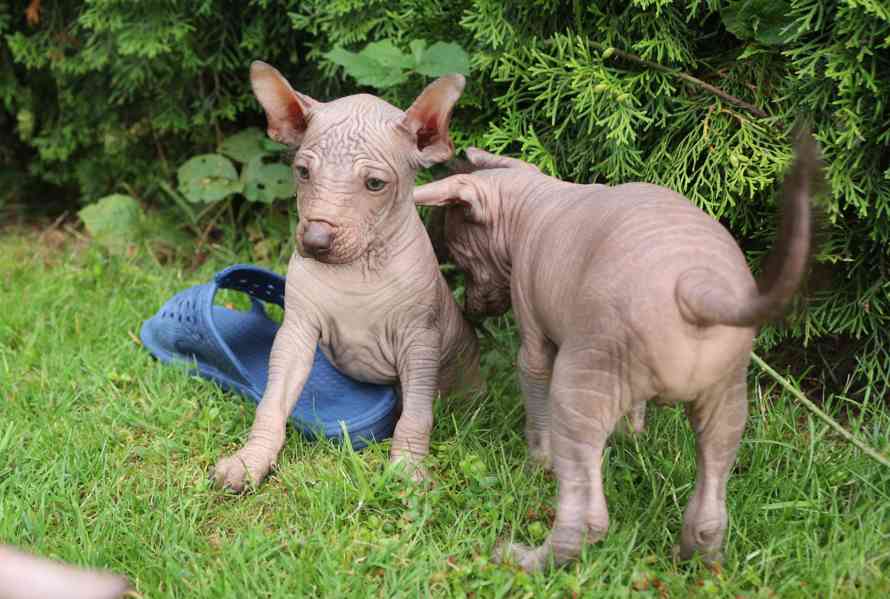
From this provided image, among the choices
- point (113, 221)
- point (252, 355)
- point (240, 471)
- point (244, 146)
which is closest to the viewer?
point (240, 471)

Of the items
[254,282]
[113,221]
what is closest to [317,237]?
[254,282]

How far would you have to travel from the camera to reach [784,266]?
88.0 inches

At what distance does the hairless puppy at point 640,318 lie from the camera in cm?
236

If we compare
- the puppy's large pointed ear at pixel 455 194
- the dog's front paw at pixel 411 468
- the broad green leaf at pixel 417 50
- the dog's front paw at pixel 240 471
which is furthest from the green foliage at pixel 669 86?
the dog's front paw at pixel 240 471

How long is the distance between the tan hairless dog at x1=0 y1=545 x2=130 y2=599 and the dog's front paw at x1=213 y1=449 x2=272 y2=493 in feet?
3.74

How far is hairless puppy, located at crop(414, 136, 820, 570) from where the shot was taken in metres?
2.36

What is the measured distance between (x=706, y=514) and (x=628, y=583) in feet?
0.97

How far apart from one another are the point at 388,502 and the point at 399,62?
185 centimetres

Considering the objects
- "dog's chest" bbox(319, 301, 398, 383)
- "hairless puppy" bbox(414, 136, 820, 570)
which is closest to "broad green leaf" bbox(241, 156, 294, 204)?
"dog's chest" bbox(319, 301, 398, 383)

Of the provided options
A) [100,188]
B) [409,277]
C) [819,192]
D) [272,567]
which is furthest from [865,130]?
[100,188]

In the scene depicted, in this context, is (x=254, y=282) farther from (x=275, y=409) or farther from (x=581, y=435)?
(x=581, y=435)

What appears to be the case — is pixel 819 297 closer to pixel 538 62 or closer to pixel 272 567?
pixel 538 62

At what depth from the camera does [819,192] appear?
2.26m

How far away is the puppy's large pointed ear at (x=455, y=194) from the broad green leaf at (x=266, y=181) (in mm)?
1967
